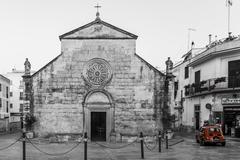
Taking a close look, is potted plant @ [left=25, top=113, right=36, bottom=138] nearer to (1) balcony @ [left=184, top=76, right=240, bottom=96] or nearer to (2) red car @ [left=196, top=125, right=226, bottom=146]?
(2) red car @ [left=196, top=125, right=226, bottom=146]

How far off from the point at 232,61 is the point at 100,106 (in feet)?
38.1

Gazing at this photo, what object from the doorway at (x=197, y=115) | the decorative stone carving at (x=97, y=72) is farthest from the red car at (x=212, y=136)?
the doorway at (x=197, y=115)

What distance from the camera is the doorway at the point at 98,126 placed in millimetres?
25984

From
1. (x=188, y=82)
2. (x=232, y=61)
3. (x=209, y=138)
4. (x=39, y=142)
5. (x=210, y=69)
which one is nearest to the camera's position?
(x=209, y=138)

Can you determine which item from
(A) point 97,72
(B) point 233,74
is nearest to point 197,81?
(B) point 233,74

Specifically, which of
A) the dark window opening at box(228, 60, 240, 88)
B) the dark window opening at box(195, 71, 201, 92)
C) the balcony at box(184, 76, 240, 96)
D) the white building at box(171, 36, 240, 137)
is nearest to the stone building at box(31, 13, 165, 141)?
the balcony at box(184, 76, 240, 96)

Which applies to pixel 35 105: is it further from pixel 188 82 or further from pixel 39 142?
pixel 188 82

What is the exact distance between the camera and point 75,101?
25719 mm

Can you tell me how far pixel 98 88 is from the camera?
2588 centimetres

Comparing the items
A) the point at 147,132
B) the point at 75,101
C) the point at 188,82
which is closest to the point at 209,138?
the point at 147,132

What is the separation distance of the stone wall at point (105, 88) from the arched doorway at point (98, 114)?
0.34 metres

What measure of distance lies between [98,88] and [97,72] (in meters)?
1.09

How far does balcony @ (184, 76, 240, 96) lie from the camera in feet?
96.9

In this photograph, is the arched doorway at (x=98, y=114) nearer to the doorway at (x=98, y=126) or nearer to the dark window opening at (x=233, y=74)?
the doorway at (x=98, y=126)
